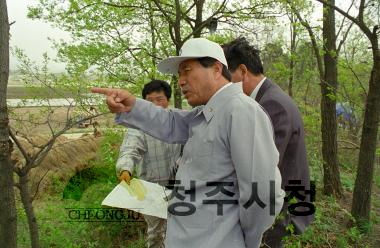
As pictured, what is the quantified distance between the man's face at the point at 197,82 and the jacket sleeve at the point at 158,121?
0.81 feet

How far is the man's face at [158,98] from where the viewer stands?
3.29 metres

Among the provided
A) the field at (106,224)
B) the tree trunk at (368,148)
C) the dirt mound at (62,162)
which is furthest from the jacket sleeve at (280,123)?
the dirt mound at (62,162)

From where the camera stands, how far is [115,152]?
5973 mm

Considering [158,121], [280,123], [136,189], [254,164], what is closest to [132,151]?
[136,189]

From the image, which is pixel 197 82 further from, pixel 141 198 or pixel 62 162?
pixel 62 162

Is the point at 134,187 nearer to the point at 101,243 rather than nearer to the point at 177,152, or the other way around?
the point at 177,152

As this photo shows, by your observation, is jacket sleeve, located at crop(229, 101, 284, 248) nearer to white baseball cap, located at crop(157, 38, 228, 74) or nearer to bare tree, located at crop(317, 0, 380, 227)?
white baseball cap, located at crop(157, 38, 228, 74)

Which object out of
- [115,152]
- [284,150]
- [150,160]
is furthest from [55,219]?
→ [284,150]

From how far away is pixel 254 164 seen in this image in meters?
1.54

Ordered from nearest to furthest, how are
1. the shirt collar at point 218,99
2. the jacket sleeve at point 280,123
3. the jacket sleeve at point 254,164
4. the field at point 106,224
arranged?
the jacket sleeve at point 254,164 < the shirt collar at point 218,99 < the jacket sleeve at point 280,123 < the field at point 106,224

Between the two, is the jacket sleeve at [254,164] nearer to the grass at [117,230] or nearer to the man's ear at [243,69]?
the man's ear at [243,69]

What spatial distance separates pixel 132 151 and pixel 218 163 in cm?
157

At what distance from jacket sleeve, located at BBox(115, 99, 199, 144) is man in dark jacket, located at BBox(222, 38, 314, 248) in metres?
0.50

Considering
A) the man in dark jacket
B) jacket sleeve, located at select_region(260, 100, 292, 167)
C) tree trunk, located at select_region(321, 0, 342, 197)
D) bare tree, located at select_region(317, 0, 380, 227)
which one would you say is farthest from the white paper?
tree trunk, located at select_region(321, 0, 342, 197)
